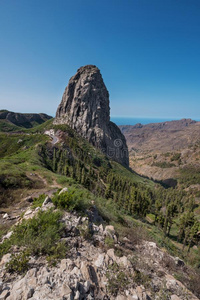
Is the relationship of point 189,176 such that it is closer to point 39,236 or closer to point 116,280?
point 116,280

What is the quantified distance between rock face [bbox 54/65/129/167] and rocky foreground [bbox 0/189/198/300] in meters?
122

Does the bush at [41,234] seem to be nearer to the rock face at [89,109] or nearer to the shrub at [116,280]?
the shrub at [116,280]

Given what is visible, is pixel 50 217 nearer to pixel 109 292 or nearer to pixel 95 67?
pixel 109 292

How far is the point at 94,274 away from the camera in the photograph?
5488 mm

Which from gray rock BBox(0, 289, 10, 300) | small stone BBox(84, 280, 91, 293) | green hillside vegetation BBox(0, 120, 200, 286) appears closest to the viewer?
gray rock BBox(0, 289, 10, 300)

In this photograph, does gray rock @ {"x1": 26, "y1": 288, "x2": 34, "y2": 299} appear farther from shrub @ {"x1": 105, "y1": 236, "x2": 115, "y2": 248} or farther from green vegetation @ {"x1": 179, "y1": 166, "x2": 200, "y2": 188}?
green vegetation @ {"x1": 179, "y1": 166, "x2": 200, "y2": 188}

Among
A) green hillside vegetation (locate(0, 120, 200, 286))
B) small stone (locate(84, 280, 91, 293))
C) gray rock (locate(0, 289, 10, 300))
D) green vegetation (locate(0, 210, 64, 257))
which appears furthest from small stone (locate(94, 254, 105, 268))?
gray rock (locate(0, 289, 10, 300))

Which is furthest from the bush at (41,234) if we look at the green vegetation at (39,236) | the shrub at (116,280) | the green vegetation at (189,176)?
the green vegetation at (189,176)

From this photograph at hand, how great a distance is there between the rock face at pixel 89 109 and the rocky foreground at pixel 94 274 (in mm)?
121603

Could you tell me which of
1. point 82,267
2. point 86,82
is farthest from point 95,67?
point 82,267

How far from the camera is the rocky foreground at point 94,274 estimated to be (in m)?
4.34

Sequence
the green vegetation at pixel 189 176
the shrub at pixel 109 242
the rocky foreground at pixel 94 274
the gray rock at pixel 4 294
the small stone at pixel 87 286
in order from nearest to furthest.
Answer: the gray rock at pixel 4 294 < the rocky foreground at pixel 94 274 < the small stone at pixel 87 286 < the shrub at pixel 109 242 < the green vegetation at pixel 189 176

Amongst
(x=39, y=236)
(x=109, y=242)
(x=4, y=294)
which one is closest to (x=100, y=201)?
(x=109, y=242)

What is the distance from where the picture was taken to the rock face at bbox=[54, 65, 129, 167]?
131m
